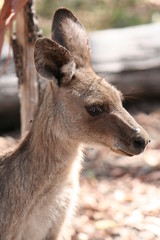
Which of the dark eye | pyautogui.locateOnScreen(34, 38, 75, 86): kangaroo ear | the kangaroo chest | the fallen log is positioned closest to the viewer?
pyautogui.locateOnScreen(34, 38, 75, 86): kangaroo ear

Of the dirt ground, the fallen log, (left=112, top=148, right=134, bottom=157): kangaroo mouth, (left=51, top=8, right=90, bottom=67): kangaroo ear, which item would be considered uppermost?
(left=51, top=8, right=90, bottom=67): kangaroo ear

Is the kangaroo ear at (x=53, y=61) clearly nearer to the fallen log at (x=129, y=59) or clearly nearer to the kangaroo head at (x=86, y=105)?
the kangaroo head at (x=86, y=105)

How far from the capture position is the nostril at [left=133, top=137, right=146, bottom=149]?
12.8ft

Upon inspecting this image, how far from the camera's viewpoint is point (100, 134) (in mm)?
4035

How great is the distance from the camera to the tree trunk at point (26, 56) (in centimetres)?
517

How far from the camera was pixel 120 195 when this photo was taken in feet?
19.1

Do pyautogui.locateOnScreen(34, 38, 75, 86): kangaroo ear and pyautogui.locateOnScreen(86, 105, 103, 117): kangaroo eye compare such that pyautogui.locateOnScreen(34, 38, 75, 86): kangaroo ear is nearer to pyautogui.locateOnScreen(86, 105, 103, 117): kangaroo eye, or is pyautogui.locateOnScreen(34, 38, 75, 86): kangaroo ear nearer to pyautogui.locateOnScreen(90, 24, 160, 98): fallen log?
pyautogui.locateOnScreen(86, 105, 103, 117): kangaroo eye

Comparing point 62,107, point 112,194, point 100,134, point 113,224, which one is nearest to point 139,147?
point 100,134

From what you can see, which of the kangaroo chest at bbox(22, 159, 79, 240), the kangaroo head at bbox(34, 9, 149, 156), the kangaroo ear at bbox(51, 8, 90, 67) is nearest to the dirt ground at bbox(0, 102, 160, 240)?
the kangaroo chest at bbox(22, 159, 79, 240)

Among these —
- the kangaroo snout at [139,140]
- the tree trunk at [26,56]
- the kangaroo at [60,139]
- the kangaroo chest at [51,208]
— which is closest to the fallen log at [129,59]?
the tree trunk at [26,56]

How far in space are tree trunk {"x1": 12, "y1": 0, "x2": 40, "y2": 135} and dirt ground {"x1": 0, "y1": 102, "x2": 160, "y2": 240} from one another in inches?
20.3

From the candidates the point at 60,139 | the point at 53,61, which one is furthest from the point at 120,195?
the point at 53,61

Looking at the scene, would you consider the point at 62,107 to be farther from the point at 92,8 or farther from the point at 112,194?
the point at 92,8

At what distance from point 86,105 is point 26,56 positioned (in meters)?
1.45
